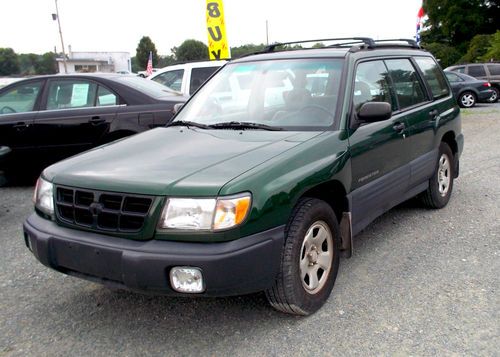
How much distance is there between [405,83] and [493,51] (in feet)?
94.3

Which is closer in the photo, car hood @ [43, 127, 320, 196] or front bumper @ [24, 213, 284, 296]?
front bumper @ [24, 213, 284, 296]

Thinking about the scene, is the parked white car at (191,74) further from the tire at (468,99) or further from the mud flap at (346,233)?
the tire at (468,99)

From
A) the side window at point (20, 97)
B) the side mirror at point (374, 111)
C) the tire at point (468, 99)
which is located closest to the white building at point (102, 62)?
the tire at point (468, 99)

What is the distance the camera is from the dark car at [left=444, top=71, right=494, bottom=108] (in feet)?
59.7

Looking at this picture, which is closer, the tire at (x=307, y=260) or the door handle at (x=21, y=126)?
the tire at (x=307, y=260)

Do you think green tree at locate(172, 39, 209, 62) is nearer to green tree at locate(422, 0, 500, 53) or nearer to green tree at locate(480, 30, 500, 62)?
green tree at locate(422, 0, 500, 53)

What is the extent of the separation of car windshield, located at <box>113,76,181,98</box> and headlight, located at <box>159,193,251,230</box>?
4.43 metres

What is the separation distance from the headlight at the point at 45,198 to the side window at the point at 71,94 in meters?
3.72

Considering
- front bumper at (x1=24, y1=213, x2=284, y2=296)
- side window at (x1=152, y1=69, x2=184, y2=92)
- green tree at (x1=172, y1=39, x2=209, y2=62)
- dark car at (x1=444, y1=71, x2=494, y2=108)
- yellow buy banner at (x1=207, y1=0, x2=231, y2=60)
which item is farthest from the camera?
green tree at (x1=172, y1=39, x2=209, y2=62)

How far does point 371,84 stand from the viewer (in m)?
4.04

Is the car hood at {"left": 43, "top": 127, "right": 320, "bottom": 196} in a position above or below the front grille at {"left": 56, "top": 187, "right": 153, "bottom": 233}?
above

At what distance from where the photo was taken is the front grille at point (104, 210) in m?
2.69

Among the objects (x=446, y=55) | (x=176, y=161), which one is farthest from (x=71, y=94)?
(x=446, y=55)

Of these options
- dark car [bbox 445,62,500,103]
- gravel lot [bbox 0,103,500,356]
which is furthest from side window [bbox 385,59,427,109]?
dark car [bbox 445,62,500,103]
